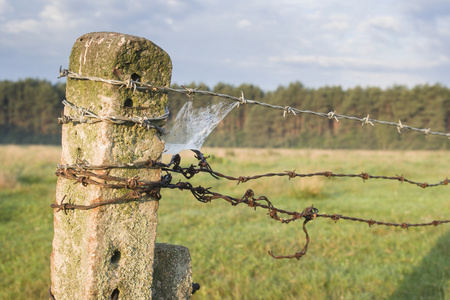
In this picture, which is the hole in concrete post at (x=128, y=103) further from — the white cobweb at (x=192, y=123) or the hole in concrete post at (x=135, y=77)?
the white cobweb at (x=192, y=123)

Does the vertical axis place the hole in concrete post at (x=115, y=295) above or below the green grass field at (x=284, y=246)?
above

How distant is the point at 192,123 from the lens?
75.4 inches

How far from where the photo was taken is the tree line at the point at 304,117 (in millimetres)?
41156

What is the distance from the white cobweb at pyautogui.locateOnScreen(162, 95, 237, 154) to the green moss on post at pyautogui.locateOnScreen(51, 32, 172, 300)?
19 cm

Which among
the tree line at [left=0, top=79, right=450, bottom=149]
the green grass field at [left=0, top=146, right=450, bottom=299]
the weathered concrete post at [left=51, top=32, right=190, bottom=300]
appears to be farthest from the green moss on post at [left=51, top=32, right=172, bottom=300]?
the tree line at [left=0, top=79, right=450, bottom=149]

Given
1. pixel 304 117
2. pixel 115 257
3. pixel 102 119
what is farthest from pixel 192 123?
pixel 304 117

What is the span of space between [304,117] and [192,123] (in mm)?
43145

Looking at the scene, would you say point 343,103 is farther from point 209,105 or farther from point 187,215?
point 209,105

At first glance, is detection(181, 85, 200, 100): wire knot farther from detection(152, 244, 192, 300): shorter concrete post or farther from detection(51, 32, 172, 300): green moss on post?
detection(152, 244, 192, 300): shorter concrete post

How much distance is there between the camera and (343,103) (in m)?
46.1

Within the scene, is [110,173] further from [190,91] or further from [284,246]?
[284,246]

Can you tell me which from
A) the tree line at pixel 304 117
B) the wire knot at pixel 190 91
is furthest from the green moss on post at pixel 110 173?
the tree line at pixel 304 117

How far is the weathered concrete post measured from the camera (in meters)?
1.49

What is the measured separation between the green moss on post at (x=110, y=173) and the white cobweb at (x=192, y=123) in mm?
195
